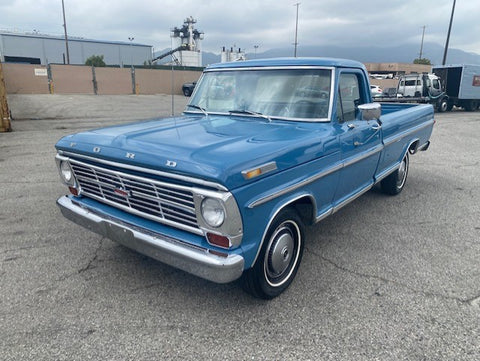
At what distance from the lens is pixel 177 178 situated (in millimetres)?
2404

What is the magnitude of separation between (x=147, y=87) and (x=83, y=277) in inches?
1381

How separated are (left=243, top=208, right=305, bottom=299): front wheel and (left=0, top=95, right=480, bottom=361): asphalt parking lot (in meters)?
0.14

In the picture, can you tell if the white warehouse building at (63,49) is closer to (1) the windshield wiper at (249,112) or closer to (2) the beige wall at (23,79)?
(2) the beige wall at (23,79)

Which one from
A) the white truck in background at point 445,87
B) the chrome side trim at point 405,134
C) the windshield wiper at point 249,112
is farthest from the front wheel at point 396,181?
the white truck in background at point 445,87

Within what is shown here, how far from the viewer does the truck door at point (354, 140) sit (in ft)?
11.8

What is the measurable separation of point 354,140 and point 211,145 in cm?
174

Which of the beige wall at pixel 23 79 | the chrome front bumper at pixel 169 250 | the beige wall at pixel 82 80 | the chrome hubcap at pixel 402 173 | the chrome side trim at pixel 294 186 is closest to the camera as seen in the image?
the chrome front bumper at pixel 169 250

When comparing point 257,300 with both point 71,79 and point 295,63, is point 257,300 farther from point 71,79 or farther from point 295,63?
point 71,79

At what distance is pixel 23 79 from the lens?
30.2 meters

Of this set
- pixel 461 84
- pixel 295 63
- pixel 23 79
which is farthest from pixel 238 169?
pixel 23 79

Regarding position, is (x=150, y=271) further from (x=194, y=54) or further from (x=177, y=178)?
(x=194, y=54)

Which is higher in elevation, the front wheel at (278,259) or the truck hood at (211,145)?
the truck hood at (211,145)

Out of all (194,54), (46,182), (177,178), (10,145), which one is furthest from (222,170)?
(194,54)

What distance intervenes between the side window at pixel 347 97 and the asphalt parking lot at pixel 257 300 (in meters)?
1.42
